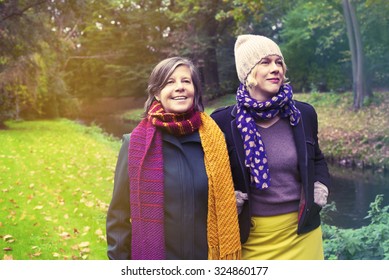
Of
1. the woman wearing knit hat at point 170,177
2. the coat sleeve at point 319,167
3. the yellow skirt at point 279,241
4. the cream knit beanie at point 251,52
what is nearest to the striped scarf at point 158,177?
the woman wearing knit hat at point 170,177

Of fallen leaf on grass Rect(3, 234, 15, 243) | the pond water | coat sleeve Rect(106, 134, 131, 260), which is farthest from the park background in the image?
coat sleeve Rect(106, 134, 131, 260)

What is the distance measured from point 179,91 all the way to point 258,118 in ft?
1.04

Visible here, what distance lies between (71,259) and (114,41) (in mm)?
1432

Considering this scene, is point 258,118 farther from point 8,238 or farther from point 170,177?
point 8,238

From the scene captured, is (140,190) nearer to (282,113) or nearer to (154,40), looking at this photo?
(282,113)

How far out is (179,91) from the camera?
164 cm

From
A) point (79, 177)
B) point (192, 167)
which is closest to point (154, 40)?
point (79, 177)

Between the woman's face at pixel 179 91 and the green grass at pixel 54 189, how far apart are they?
137cm

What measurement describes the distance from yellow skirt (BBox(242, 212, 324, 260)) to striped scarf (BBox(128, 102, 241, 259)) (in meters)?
0.14

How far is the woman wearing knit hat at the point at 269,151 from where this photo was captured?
5.64ft

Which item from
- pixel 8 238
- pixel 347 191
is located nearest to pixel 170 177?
pixel 8 238

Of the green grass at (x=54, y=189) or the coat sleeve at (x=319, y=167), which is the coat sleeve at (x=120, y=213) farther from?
the green grass at (x=54, y=189)

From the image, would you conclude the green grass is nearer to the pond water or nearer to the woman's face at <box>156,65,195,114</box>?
the pond water

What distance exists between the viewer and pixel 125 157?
1651mm
